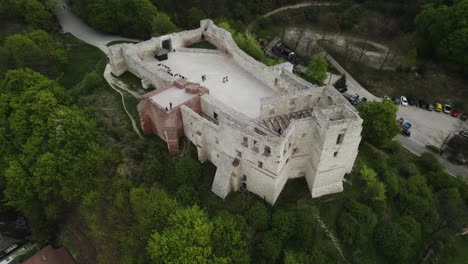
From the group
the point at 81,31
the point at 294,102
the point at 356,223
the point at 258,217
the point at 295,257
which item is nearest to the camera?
the point at 295,257

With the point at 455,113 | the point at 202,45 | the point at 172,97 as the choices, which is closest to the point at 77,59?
the point at 202,45

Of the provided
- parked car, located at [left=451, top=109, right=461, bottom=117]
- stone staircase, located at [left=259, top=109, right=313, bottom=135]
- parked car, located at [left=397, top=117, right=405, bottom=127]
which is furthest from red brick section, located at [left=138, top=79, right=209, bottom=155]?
parked car, located at [left=451, top=109, right=461, bottom=117]

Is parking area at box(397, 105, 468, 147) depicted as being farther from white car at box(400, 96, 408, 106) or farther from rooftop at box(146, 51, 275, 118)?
rooftop at box(146, 51, 275, 118)

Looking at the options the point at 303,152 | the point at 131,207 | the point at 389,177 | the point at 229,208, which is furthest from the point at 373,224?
the point at 131,207

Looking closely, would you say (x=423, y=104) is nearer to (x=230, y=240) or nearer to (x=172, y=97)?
(x=172, y=97)

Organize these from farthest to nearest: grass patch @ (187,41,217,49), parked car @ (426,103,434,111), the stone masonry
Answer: parked car @ (426,103,434,111) < grass patch @ (187,41,217,49) < the stone masonry

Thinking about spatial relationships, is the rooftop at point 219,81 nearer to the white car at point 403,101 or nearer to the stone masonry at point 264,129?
the stone masonry at point 264,129

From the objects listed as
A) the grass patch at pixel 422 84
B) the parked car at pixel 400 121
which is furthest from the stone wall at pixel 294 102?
the grass patch at pixel 422 84
